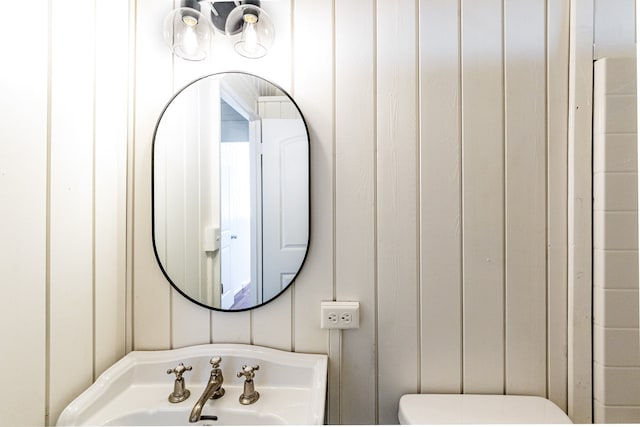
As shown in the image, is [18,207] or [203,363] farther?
[203,363]

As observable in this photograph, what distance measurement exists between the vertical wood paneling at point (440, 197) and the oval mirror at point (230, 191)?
38cm

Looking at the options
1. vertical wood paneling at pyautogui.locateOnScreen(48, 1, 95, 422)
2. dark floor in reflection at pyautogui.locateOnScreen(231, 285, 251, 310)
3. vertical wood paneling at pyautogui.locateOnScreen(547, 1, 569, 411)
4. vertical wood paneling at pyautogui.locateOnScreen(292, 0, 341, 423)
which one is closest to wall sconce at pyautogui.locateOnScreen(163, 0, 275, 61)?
vertical wood paneling at pyautogui.locateOnScreen(292, 0, 341, 423)

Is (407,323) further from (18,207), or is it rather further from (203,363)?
(18,207)

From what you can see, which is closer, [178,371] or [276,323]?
[178,371]

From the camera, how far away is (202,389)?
901 mm

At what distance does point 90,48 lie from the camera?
0.84 m

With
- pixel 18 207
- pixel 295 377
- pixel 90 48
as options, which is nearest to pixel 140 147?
pixel 90 48

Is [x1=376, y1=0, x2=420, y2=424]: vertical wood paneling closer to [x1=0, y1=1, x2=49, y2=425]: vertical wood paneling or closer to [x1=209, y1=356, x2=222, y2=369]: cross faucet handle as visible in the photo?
[x1=209, y1=356, x2=222, y2=369]: cross faucet handle

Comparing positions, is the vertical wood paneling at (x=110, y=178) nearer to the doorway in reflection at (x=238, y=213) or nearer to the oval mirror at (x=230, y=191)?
the oval mirror at (x=230, y=191)

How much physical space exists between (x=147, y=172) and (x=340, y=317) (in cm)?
76

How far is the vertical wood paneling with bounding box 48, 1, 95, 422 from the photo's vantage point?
2.40ft

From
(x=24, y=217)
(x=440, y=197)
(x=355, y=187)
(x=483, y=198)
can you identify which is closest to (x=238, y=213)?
(x=355, y=187)

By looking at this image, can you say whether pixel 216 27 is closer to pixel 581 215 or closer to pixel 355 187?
pixel 355 187

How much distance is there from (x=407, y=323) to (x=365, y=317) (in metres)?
0.13
